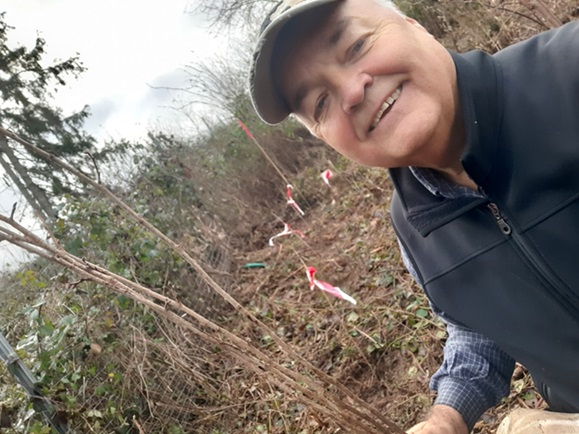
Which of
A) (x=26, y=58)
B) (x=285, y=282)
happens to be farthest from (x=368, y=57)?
(x=26, y=58)

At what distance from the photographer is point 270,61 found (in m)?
1.44

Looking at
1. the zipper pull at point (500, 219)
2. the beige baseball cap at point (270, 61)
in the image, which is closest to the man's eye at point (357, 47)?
the beige baseball cap at point (270, 61)

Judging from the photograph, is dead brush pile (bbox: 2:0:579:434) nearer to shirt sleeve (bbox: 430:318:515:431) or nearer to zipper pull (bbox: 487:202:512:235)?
shirt sleeve (bbox: 430:318:515:431)

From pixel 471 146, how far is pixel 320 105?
458 millimetres

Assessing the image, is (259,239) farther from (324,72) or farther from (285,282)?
(324,72)

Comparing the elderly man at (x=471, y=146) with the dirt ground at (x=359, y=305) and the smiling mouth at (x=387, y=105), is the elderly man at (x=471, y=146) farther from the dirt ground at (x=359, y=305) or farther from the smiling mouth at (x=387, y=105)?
the dirt ground at (x=359, y=305)

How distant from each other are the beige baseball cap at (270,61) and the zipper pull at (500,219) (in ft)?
2.32

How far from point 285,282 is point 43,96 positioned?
34.8 ft

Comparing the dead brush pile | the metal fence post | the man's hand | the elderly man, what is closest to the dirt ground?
the dead brush pile

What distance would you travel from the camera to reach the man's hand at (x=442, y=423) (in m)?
1.45

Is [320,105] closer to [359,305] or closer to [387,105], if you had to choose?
[387,105]

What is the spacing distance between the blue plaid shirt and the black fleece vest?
0.18 metres

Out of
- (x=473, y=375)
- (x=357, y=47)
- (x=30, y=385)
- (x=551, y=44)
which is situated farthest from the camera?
(x=30, y=385)

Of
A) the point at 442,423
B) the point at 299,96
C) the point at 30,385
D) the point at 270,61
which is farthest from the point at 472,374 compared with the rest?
the point at 30,385
